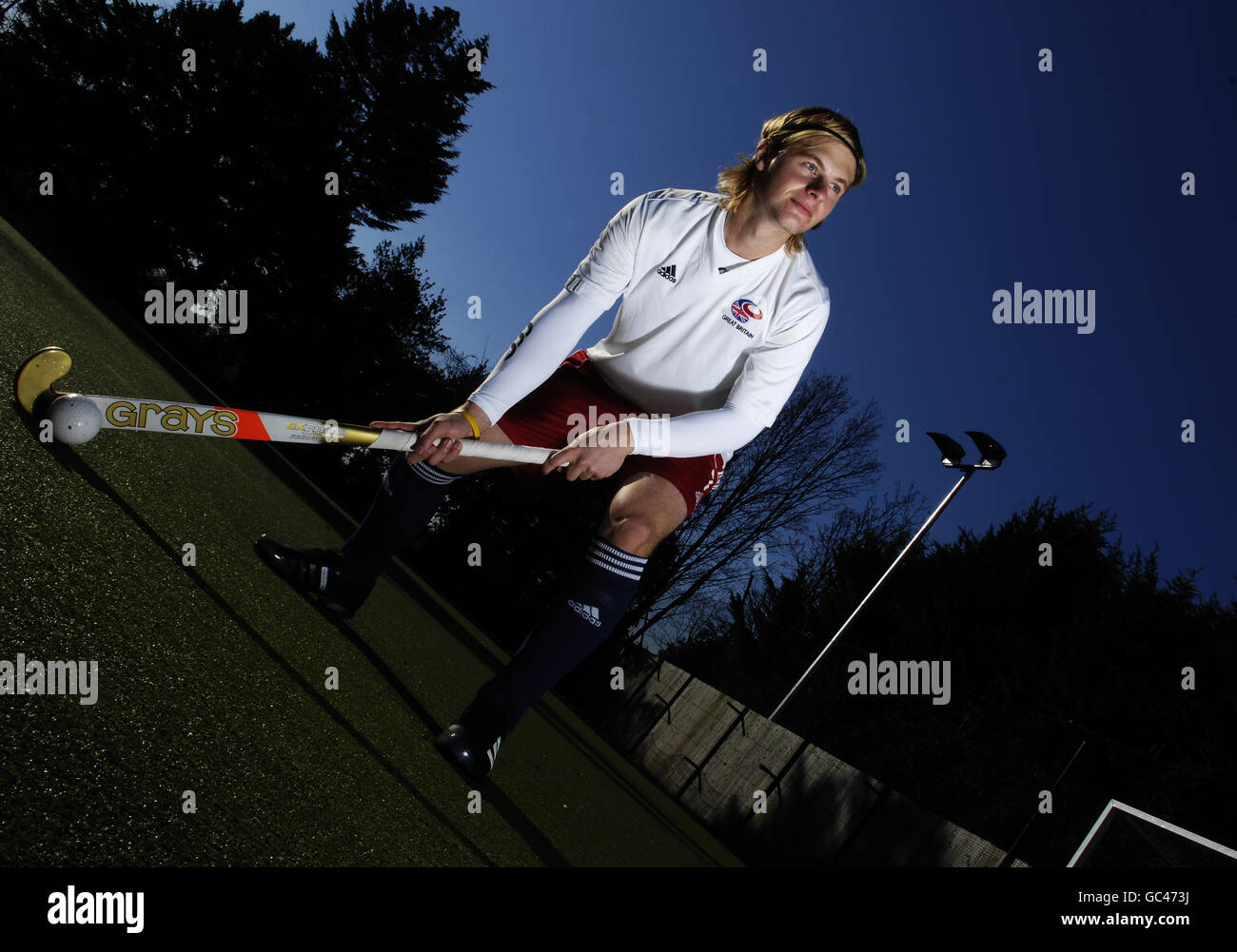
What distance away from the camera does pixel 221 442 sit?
5816 millimetres

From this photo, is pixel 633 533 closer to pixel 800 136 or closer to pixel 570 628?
pixel 570 628

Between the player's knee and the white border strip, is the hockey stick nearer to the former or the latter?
the player's knee

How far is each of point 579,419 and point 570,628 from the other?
2.16 ft

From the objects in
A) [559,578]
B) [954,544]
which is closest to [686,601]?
[559,578]

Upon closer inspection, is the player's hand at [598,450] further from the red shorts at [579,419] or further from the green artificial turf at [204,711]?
the green artificial turf at [204,711]

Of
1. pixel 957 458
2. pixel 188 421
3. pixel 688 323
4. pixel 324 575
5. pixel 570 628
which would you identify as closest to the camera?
Answer: pixel 188 421

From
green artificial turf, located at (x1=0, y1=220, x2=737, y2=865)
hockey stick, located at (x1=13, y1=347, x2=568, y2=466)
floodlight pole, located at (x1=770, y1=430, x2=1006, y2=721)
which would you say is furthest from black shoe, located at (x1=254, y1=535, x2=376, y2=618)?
floodlight pole, located at (x1=770, y1=430, x2=1006, y2=721)

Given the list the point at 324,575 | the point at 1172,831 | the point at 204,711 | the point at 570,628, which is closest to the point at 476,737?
the point at 570,628

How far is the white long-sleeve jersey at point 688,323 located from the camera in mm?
2195

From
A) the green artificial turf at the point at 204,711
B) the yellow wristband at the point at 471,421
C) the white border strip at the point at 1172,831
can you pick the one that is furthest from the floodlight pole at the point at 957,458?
the yellow wristband at the point at 471,421

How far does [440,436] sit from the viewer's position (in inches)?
79.8

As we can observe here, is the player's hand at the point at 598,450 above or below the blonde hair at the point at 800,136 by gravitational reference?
below

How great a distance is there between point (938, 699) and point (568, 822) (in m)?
4.99
